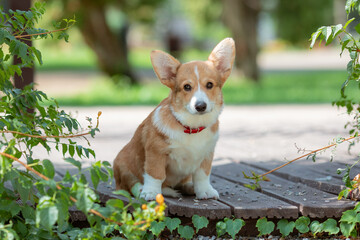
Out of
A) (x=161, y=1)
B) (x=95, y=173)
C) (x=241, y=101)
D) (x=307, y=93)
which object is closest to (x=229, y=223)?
(x=95, y=173)

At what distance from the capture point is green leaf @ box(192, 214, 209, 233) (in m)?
3.51

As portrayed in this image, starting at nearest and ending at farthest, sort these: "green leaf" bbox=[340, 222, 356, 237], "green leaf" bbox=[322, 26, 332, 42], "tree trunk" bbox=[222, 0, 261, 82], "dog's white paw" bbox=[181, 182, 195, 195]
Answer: "green leaf" bbox=[322, 26, 332, 42] → "green leaf" bbox=[340, 222, 356, 237] → "dog's white paw" bbox=[181, 182, 195, 195] → "tree trunk" bbox=[222, 0, 261, 82]

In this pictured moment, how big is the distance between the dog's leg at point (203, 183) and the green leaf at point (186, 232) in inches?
13.7

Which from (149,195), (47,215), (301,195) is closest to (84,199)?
(47,215)

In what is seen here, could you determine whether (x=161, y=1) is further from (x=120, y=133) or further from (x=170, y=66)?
(x=170, y=66)

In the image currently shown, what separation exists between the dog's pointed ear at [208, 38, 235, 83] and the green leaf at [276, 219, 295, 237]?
1.00 metres

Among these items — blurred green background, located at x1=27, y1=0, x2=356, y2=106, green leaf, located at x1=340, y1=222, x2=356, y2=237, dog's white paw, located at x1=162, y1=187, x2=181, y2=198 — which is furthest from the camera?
blurred green background, located at x1=27, y1=0, x2=356, y2=106

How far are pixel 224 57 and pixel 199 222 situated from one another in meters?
1.12

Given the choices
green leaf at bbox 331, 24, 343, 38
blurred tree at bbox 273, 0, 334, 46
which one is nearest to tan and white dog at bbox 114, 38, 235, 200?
green leaf at bbox 331, 24, 343, 38

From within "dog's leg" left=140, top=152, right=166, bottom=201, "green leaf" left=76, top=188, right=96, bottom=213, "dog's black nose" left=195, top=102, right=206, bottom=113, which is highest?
"dog's black nose" left=195, top=102, right=206, bottom=113

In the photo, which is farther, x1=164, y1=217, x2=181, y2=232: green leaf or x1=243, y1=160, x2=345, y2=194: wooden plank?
x1=243, y1=160, x2=345, y2=194: wooden plank

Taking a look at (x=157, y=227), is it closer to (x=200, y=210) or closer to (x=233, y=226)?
(x=200, y=210)

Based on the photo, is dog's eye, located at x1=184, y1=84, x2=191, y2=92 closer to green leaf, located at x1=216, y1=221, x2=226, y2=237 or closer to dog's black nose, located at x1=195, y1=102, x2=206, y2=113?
dog's black nose, located at x1=195, y1=102, x2=206, y2=113

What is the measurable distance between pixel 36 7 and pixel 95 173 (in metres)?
1.20
